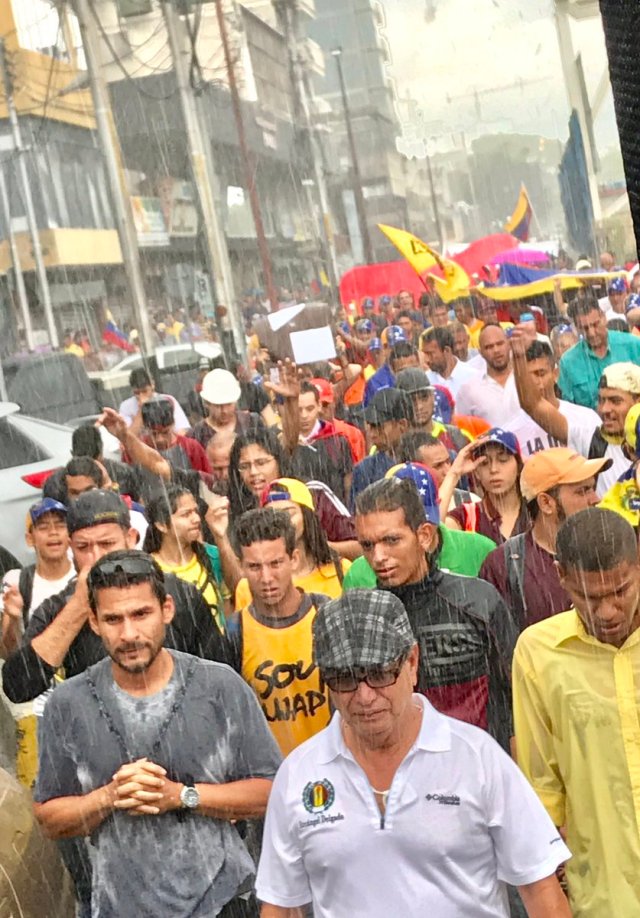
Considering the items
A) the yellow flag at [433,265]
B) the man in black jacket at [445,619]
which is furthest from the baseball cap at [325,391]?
the yellow flag at [433,265]

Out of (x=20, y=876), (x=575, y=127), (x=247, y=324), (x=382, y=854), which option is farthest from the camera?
(x=247, y=324)

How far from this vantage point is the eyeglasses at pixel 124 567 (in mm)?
3951

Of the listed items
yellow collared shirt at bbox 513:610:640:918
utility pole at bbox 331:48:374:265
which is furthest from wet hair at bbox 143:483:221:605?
utility pole at bbox 331:48:374:265

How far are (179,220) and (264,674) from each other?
4047cm

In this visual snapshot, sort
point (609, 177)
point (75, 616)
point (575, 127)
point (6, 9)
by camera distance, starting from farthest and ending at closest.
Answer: point (609, 177) → point (6, 9) → point (575, 127) → point (75, 616)

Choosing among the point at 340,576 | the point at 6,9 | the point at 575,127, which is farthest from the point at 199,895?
the point at 6,9

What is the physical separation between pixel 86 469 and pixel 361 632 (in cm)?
375

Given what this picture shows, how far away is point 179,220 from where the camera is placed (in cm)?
4441

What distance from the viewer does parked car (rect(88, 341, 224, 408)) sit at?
1939cm

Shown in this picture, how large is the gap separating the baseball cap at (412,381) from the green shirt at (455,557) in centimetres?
235

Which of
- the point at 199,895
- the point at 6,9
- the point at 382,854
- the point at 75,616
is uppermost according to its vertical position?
the point at 6,9

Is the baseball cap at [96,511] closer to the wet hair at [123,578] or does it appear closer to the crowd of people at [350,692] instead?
the crowd of people at [350,692]

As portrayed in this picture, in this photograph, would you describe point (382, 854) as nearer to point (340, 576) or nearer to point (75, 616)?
point (75, 616)

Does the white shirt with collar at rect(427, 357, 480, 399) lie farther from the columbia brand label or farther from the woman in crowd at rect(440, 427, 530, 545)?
the columbia brand label
